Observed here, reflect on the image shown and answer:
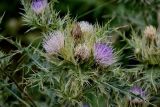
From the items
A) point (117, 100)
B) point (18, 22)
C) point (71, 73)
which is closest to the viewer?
point (71, 73)

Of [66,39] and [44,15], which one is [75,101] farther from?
[44,15]

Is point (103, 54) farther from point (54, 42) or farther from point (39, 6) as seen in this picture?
point (39, 6)

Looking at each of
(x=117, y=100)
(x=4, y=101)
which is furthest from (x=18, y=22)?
(x=117, y=100)

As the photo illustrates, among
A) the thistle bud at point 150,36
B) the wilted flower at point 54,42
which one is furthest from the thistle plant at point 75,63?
the thistle bud at point 150,36

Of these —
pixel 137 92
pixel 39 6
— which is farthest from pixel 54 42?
pixel 137 92

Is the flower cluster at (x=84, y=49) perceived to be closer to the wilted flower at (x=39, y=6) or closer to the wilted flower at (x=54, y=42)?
the wilted flower at (x=54, y=42)

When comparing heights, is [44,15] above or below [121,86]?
above
